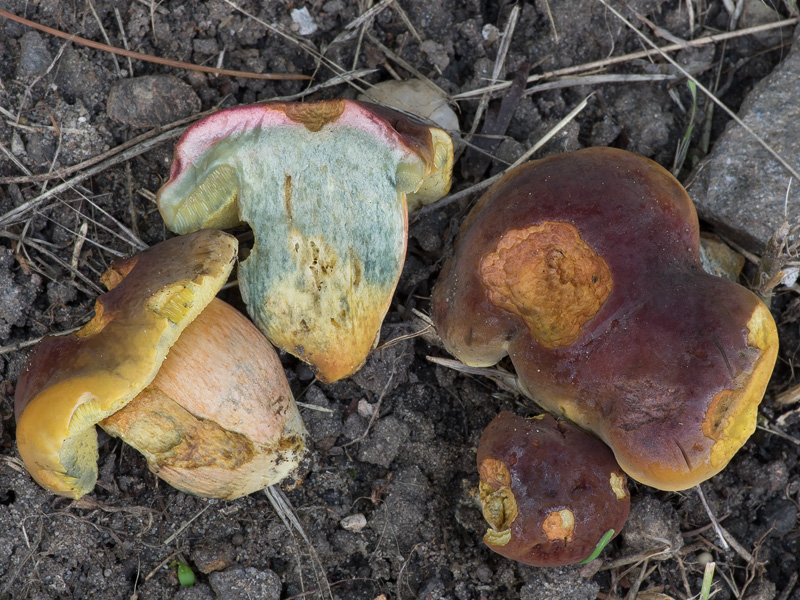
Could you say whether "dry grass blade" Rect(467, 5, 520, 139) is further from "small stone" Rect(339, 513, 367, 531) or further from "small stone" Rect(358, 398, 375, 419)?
"small stone" Rect(339, 513, 367, 531)

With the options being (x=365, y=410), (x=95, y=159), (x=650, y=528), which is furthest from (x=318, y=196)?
(x=650, y=528)

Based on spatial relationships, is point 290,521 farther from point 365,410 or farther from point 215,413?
point 215,413

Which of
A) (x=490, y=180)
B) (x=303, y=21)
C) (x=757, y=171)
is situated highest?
(x=303, y=21)

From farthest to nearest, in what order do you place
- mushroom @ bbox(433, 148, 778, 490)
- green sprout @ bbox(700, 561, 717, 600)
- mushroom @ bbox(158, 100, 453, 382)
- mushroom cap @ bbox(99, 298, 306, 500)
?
green sprout @ bbox(700, 561, 717, 600)
mushroom @ bbox(158, 100, 453, 382)
mushroom cap @ bbox(99, 298, 306, 500)
mushroom @ bbox(433, 148, 778, 490)

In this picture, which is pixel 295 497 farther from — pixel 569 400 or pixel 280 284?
pixel 569 400

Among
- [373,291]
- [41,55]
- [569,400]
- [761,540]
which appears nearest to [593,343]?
[569,400]

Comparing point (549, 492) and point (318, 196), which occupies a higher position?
point (318, 196)

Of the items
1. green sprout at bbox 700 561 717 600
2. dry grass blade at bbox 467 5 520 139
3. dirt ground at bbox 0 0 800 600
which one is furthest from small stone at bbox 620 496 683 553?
dry grass blade at bbox 467 5 520 139

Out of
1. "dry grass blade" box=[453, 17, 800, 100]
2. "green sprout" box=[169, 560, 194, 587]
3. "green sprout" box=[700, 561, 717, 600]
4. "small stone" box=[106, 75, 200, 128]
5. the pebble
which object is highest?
"small stone" box=[106, 75, 200, 128]
